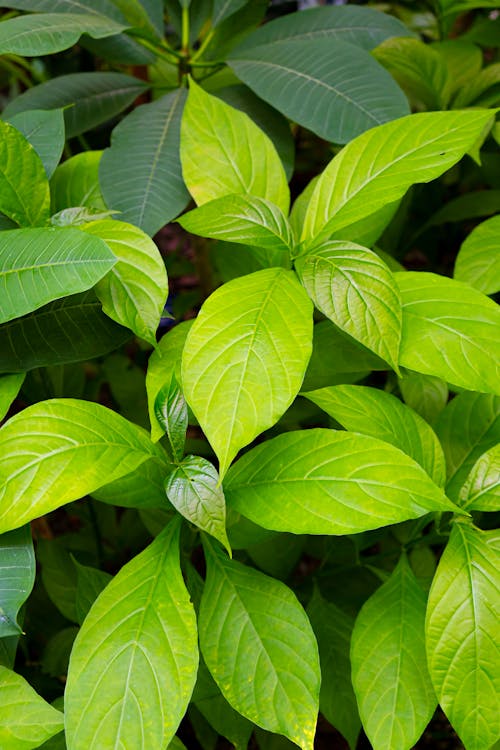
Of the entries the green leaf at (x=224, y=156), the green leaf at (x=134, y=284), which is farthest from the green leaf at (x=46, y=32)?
the green leaf at (x=134, y=284)

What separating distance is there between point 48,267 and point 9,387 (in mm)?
189

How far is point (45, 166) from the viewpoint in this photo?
0.96m

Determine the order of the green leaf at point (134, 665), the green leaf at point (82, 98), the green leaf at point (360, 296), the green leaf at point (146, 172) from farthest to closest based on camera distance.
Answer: the green leaf at point (82, 98) → the green leaf at point (146, 172) → the green leaf at point (360, 296) → the green leaf at point (134, 665)

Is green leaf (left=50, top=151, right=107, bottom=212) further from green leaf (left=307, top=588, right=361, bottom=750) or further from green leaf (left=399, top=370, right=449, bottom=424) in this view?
green leaf (left=307, top=588, right=361, bottom=750)

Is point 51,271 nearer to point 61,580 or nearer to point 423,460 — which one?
point 423,460

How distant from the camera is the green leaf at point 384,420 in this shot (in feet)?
2.65

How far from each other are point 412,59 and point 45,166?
2.33 ft

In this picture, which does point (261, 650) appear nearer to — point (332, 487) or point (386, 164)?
point (332, 487)

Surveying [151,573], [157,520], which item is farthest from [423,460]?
[157,520]

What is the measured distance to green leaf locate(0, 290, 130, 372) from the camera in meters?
0.88

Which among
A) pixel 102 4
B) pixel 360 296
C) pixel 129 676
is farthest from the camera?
pixel 102 4

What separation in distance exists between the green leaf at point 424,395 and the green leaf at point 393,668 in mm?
272

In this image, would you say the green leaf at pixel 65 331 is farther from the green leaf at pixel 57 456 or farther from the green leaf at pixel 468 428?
the green leaf at pixel 468 428

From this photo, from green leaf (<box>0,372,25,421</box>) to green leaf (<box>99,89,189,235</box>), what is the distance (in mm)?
277
